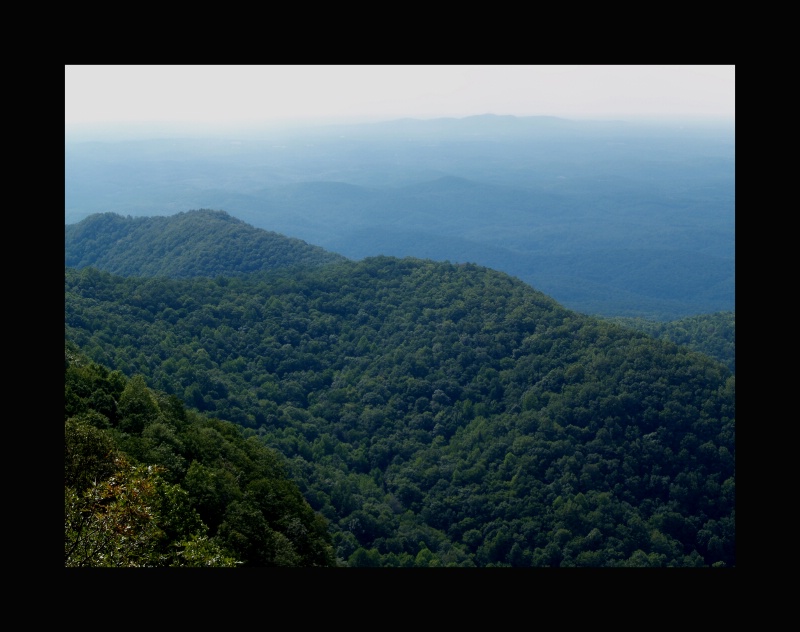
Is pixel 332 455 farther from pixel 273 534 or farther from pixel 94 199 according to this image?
pixel 94 199

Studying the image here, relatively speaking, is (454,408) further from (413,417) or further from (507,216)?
(507,216)

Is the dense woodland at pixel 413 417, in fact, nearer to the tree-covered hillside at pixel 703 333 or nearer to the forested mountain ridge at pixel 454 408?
the forested mountain ridge at pixel 454 408

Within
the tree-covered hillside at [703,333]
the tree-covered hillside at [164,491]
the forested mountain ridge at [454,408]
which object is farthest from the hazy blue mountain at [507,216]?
the tree-covered hillside at [164,491]

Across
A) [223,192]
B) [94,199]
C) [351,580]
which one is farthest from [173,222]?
[223,192]

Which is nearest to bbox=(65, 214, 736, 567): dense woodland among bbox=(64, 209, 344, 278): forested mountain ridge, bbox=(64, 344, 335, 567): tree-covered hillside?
bbox=(64, 344, 335, 567): tree-covered hillside

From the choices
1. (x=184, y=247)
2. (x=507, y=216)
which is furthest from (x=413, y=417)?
(x=507, y=216)

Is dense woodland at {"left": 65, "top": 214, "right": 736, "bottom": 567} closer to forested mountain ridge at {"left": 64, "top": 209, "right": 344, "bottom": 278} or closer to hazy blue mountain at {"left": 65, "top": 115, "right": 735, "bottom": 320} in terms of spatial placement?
forested mountain ridge at {"left": 64, "top": 209, "right": 344, "bottom": 278}
